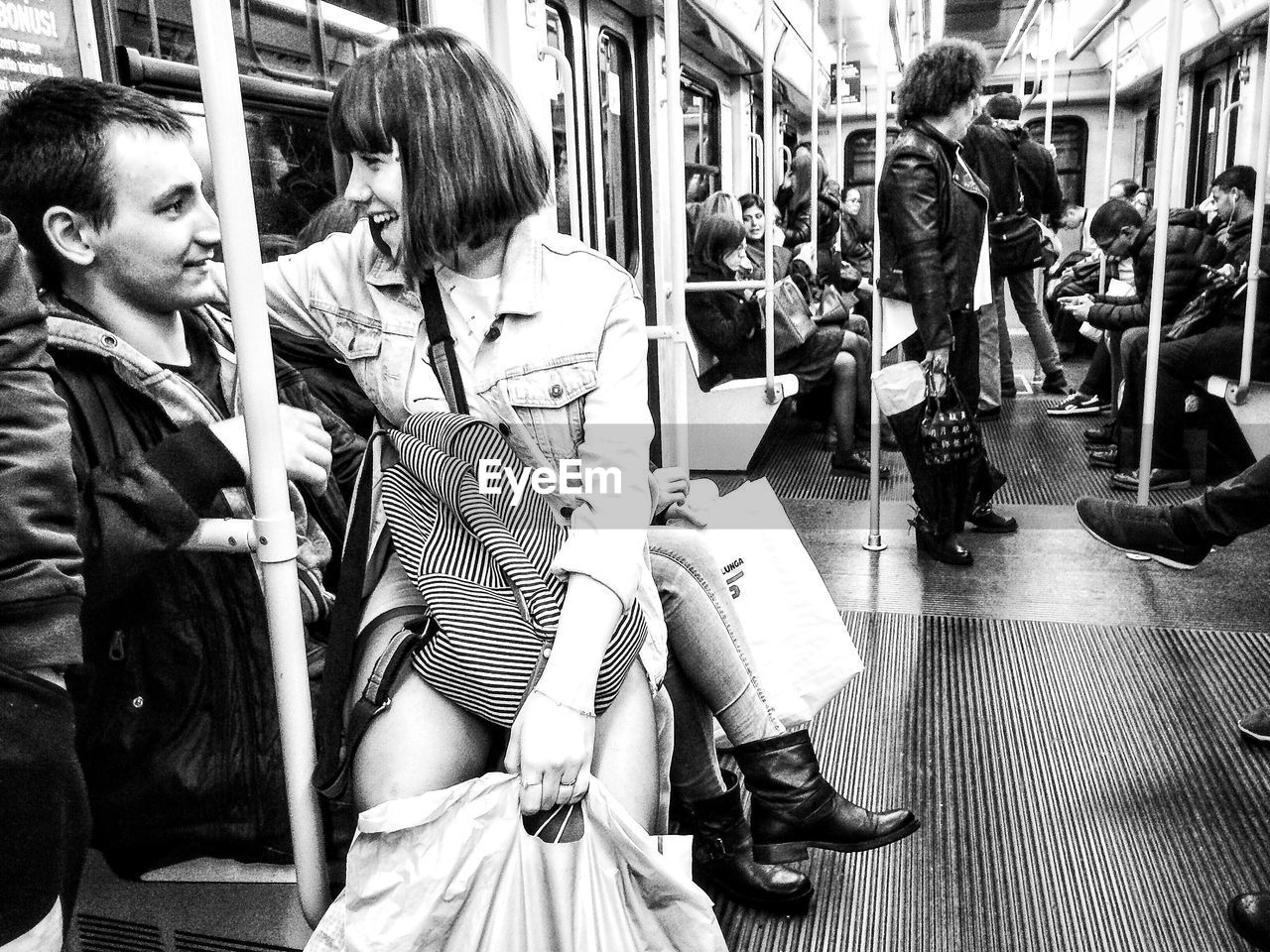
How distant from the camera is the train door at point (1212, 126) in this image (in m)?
8.33

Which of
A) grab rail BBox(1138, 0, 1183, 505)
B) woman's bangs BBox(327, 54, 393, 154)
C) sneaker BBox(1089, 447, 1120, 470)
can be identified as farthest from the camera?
sneaker BBox(1089, 447, 1120, 470)

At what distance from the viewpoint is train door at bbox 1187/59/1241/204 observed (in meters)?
8.33

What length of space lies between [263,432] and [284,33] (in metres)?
1.46

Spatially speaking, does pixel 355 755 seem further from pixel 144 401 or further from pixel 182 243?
pixel 182 243

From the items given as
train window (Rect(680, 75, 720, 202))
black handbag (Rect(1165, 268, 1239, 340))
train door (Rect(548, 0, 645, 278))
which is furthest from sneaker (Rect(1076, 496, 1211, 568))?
train window (Rect(680, 75, 720, 202))

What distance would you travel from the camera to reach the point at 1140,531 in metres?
2.92

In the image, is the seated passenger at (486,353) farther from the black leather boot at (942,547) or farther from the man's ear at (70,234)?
the black leather boot at (942,547)

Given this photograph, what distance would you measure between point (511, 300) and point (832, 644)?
92cm

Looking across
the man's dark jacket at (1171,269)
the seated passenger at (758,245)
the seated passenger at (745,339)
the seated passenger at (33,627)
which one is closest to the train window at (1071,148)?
the seated passenger at (758,245)

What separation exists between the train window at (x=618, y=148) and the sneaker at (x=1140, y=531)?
236 centimetres

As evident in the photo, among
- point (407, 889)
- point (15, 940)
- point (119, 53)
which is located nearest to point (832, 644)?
point (407, 889)

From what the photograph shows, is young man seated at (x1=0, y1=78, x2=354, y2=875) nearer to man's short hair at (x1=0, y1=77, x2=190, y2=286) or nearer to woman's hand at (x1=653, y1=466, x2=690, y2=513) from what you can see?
man's short hair at (x1=0, y1=77, x2=190, y2=286)

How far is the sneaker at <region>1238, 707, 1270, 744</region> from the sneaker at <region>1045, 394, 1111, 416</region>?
382 centimetres

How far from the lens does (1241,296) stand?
14.3 ft
